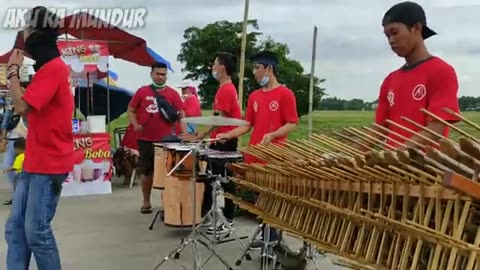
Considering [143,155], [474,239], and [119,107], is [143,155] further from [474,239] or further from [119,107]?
[119,107]

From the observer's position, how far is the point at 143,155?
25.8 feet

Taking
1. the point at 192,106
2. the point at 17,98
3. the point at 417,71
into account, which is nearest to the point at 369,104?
the point at 417,71

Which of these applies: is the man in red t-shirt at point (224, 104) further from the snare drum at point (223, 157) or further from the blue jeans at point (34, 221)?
the blue jeans at point (34, 221)

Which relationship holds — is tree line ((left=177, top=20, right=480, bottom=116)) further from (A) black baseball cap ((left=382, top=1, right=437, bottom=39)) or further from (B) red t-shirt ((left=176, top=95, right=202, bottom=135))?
(A) black baseball cap ((left=382, top=1, right=437, bottom=39))

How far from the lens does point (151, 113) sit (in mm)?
7852

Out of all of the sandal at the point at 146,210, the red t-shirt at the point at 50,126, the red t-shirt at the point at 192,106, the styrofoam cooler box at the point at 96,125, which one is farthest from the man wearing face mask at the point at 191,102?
the red t-shirt at the point at 50,126

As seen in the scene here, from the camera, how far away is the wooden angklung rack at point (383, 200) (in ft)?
5.79

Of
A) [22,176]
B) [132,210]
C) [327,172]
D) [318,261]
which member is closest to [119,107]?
[132,210]

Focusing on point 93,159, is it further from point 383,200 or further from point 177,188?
point 383,200

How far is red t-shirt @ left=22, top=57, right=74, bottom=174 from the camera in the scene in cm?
393

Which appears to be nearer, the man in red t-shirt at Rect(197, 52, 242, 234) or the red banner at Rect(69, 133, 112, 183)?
the man in red t-shirt at Rect(197, 52, 242, 234)

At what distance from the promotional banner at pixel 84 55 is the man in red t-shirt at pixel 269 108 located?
517cm

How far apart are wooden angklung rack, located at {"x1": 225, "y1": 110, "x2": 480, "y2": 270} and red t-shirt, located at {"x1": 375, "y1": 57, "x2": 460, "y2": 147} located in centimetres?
43

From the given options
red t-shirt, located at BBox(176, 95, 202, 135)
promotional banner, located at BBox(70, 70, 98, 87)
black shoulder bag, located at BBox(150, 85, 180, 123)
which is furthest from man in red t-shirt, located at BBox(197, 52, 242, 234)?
promotional banner, located at BBox(70, 70, 98, 87)
